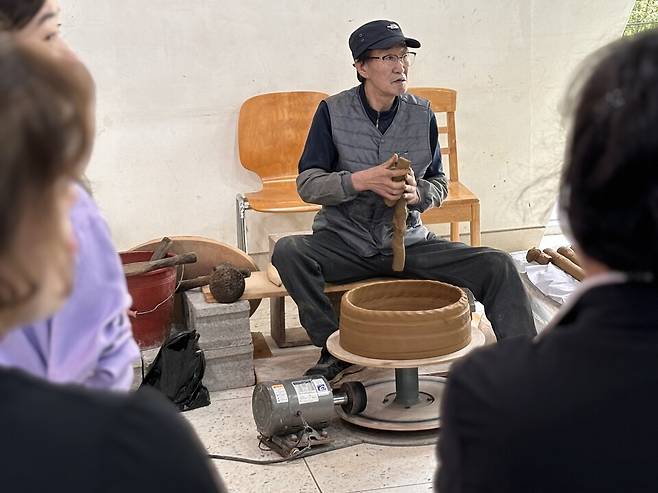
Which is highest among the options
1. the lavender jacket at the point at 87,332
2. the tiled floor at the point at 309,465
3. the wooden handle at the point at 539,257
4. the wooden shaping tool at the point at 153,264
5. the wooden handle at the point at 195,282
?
the lavender jacket at the point at 87,332

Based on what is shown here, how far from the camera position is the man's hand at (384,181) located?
3775 mm

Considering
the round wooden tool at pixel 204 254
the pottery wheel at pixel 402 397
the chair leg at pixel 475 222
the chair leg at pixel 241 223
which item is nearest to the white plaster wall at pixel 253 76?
the chair leg at pixel 241 223

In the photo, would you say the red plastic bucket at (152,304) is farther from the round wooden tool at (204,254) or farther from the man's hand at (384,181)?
the man's hand at (384,181)

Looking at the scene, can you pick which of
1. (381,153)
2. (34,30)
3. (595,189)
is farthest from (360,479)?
(595,189)

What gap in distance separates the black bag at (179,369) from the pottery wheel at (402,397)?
0.55 meters

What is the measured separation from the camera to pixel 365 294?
12.0ft

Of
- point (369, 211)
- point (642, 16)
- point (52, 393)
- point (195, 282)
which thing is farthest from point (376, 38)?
point (52, 393)

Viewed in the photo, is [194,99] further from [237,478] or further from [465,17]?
[237,478]

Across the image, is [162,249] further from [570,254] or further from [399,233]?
[570,254]

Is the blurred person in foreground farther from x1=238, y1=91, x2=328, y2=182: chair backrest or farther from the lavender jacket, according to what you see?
x1=238, y1=91, x2=328, y2=182: chair backrest

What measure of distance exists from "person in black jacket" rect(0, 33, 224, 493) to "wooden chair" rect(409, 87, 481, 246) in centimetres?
398

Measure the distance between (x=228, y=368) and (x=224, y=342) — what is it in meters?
0.12

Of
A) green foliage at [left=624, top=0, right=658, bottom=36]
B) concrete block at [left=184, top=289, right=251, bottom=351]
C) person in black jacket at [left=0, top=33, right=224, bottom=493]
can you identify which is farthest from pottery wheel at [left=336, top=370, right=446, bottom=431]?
green foliage at [left=624, top=0, right=658, bottom=36]

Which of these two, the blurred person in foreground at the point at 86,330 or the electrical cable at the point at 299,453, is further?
the electrical cable at the point at 299,453
